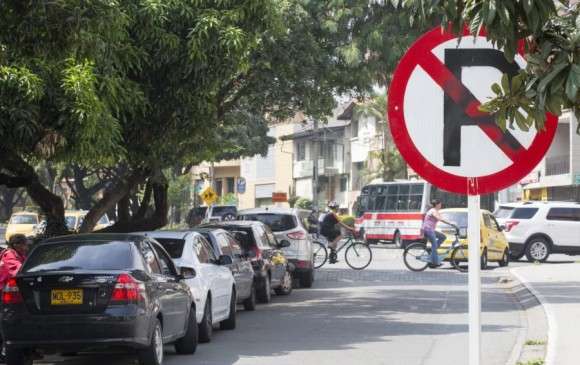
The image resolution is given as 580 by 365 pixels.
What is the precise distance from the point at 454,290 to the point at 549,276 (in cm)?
362

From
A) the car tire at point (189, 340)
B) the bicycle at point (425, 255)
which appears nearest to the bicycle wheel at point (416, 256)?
the bicycle at point (425, 255)

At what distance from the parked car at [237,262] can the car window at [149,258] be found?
4.53 m

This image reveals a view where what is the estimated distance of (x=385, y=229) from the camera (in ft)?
181

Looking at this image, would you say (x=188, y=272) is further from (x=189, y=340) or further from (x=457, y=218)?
(x=457, y=218)

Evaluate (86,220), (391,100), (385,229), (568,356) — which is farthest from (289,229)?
(385,229)

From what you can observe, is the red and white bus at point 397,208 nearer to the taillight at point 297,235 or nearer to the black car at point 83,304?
the taillight at point 297,235

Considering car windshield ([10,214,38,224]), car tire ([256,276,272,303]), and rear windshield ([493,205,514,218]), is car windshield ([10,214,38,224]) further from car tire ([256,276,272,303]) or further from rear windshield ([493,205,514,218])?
car tire ([256,276,272,303])

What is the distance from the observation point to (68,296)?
475 inches

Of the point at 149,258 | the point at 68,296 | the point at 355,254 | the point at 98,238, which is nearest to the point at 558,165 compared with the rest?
the point at 355,254

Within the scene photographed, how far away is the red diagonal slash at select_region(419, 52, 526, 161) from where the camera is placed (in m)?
4.71

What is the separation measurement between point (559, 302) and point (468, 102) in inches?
633

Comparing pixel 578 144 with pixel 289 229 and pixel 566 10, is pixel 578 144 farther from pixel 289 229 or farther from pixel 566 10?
pixel 566 10

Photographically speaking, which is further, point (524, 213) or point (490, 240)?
point (524, 213)

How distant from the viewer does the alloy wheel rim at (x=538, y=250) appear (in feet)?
124
